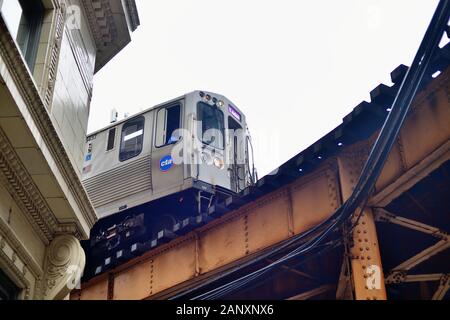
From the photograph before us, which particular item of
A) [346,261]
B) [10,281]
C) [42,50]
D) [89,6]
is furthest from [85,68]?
[346,261]

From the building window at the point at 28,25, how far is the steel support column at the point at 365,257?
16.9 ft

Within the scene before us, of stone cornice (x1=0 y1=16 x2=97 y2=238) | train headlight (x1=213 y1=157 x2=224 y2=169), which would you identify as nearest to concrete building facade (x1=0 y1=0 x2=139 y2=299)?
stone cornice (x1=0 y1=16 x2=97 y2=238)

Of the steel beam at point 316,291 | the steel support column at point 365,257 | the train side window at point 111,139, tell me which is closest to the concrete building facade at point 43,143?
the steel support column at point 365,257

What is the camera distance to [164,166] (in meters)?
19.9

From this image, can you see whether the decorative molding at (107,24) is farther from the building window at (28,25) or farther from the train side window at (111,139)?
the train side window at (111,139)

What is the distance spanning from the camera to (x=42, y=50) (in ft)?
33.6

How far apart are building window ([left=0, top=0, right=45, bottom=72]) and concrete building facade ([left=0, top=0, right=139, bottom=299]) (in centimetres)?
1

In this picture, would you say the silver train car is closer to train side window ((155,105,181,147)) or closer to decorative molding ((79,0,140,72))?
train side window ((155,105,181,147))

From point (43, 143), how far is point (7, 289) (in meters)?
1.85

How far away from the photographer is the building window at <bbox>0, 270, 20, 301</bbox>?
347 inches

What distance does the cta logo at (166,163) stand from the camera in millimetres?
19766

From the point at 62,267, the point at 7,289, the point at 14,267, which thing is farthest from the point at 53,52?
the point at 7,289

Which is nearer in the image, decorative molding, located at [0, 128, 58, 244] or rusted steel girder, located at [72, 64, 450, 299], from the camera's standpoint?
decorative molding, located at [0, 128, 58, 244]

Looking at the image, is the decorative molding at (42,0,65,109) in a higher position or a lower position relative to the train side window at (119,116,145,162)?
lower
